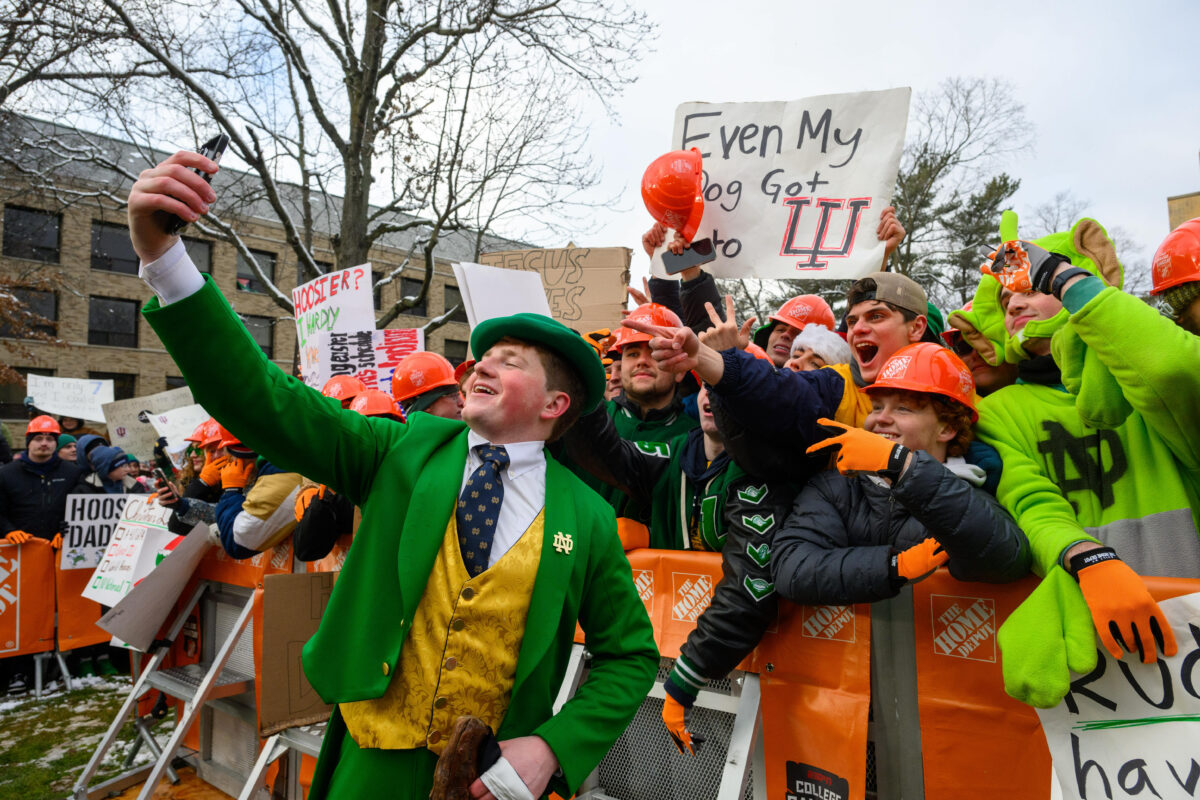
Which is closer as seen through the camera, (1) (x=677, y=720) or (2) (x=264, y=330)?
(1) (x=677, y=720)

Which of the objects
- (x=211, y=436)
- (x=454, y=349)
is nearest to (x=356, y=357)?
(x=211, y=436)

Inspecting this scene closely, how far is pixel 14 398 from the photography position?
30.5 m

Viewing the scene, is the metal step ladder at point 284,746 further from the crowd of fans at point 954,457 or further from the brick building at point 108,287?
the brick building at point 108,287

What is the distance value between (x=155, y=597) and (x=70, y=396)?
9.39 meters

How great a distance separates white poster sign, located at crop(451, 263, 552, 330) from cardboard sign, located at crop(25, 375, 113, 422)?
10.4 metres

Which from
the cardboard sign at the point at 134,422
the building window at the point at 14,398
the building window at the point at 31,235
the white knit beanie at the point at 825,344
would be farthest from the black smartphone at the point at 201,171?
the building window at the point at 14,398

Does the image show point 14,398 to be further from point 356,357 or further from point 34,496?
point 356,357

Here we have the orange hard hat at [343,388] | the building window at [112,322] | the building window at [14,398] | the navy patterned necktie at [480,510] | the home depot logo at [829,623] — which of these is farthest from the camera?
the building window at [112,322]

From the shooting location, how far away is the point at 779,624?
2.68 meters

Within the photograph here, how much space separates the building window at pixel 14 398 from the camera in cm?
2984

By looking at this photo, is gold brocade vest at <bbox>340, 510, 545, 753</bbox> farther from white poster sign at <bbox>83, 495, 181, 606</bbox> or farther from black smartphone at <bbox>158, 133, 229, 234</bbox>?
white poster sign at <bbox>83, 495, 181, 606</bbox>

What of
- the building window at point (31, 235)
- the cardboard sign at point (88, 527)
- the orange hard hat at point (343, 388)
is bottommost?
the cardboard sign at point (88, 527)

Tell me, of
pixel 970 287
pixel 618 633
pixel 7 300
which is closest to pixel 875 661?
pixel 618 633

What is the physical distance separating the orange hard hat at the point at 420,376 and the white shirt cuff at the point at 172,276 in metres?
3.63
